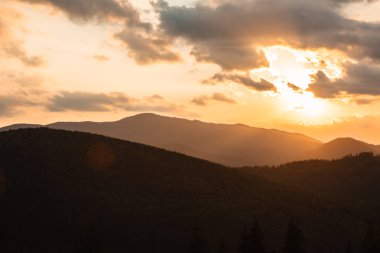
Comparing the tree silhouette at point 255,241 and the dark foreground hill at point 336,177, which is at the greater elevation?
the dark foreground hill at point 336,177

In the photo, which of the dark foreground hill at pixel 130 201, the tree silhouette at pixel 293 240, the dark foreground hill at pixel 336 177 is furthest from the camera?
the dark foreground hill at pixel 336 177

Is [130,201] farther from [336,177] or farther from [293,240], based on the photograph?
[336,177]

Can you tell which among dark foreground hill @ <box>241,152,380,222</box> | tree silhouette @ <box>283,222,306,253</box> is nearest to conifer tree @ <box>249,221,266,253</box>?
tree silhouette @ <box>283,222,306,253</box>

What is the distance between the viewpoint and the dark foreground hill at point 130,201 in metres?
60.4

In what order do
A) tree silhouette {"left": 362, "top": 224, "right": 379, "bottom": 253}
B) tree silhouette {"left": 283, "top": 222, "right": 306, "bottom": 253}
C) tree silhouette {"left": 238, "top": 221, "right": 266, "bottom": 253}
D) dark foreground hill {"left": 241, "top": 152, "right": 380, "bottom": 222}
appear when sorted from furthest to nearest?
dark foreground hill {"left": 241, "top": 152, "right": 380, "bottom": 222}
tree silhouette {"left": 362, "top": 224, "right": 379, "bottom": 253}
tree silhouette {"left": 283, "top": 222, "right": 306, "bottom": 253}
tree silhouette {"left": 238, "top": 221, "right": 266, "bottom": 253}

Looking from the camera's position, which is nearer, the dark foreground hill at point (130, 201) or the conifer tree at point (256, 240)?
the conifer tree at point (256, 240)

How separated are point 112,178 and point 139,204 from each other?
1224cm

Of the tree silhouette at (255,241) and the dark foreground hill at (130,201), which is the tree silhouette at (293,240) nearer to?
the tree silhouette at (255,241)

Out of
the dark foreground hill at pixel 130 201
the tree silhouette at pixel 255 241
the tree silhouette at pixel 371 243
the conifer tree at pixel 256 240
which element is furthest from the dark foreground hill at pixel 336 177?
the conifer tree at pixel 256 240

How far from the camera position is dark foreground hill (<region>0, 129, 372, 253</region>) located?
60.4 metres

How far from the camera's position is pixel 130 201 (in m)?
73.1

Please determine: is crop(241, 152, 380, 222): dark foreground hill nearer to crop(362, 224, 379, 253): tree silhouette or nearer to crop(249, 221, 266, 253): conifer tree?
crop(362, 224, 379, 253): tree silhouette

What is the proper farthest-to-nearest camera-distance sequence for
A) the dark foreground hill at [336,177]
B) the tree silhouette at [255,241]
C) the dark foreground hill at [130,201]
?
the dark foreground hill at [336,177] < the dark foreground hill at [130,201] < the tree silhouette at [255,241]

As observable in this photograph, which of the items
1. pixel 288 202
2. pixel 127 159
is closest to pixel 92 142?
pixel 127 159
